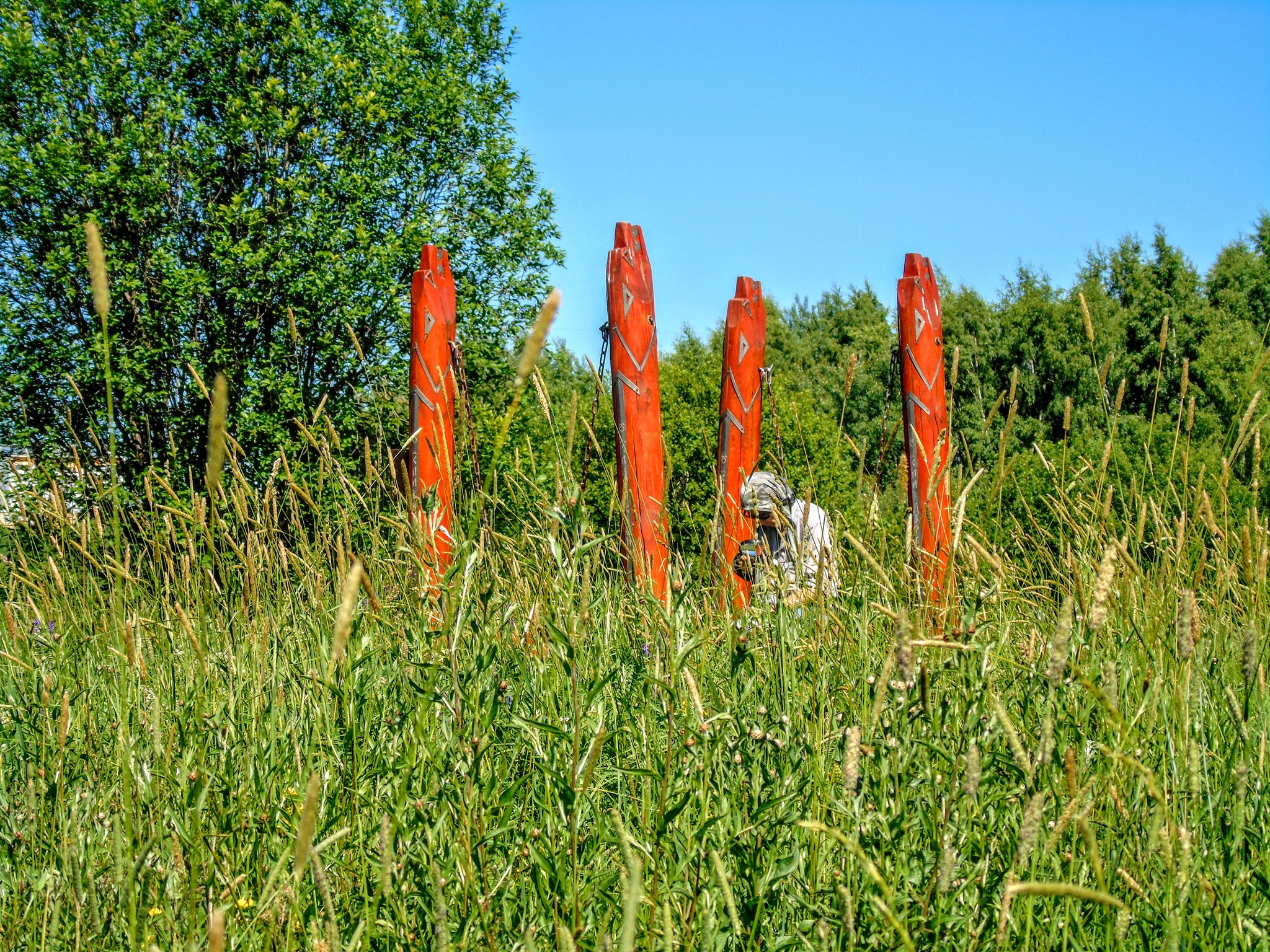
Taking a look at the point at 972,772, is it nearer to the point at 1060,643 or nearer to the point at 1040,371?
the point at 1060,643

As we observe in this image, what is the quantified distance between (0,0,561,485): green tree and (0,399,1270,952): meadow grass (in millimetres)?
5929

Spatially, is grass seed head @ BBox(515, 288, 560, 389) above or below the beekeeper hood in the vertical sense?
below

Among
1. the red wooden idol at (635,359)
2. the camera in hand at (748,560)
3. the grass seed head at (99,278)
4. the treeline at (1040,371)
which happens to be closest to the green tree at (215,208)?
the treeline at (1040,371)

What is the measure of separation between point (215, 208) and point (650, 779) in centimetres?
796

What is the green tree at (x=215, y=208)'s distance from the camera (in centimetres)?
800

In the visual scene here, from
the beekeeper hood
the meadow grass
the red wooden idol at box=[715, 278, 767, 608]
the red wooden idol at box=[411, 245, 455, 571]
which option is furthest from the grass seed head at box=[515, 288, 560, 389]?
the red wooden idol at box=[411, 245, 455, 571]

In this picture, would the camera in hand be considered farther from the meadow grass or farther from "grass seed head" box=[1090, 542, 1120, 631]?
"grass seed head" box=[1090, 542, 1120, 631]

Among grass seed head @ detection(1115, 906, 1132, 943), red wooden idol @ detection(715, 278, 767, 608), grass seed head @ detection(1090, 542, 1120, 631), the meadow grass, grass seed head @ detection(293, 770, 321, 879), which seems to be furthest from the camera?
red wooden idol @ detection(715, 278, 767, 608)

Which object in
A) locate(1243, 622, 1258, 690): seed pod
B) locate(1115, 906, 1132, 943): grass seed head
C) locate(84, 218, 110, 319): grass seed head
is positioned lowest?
locate(1115, 906, 1132, 943): grass seed head

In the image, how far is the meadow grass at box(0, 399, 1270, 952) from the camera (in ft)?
3.93

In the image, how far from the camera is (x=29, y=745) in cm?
201

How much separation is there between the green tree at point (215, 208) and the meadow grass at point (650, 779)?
5929 millimetres

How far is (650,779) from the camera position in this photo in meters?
1.73

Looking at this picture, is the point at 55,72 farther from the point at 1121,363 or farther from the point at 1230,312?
the point at 1230,312
